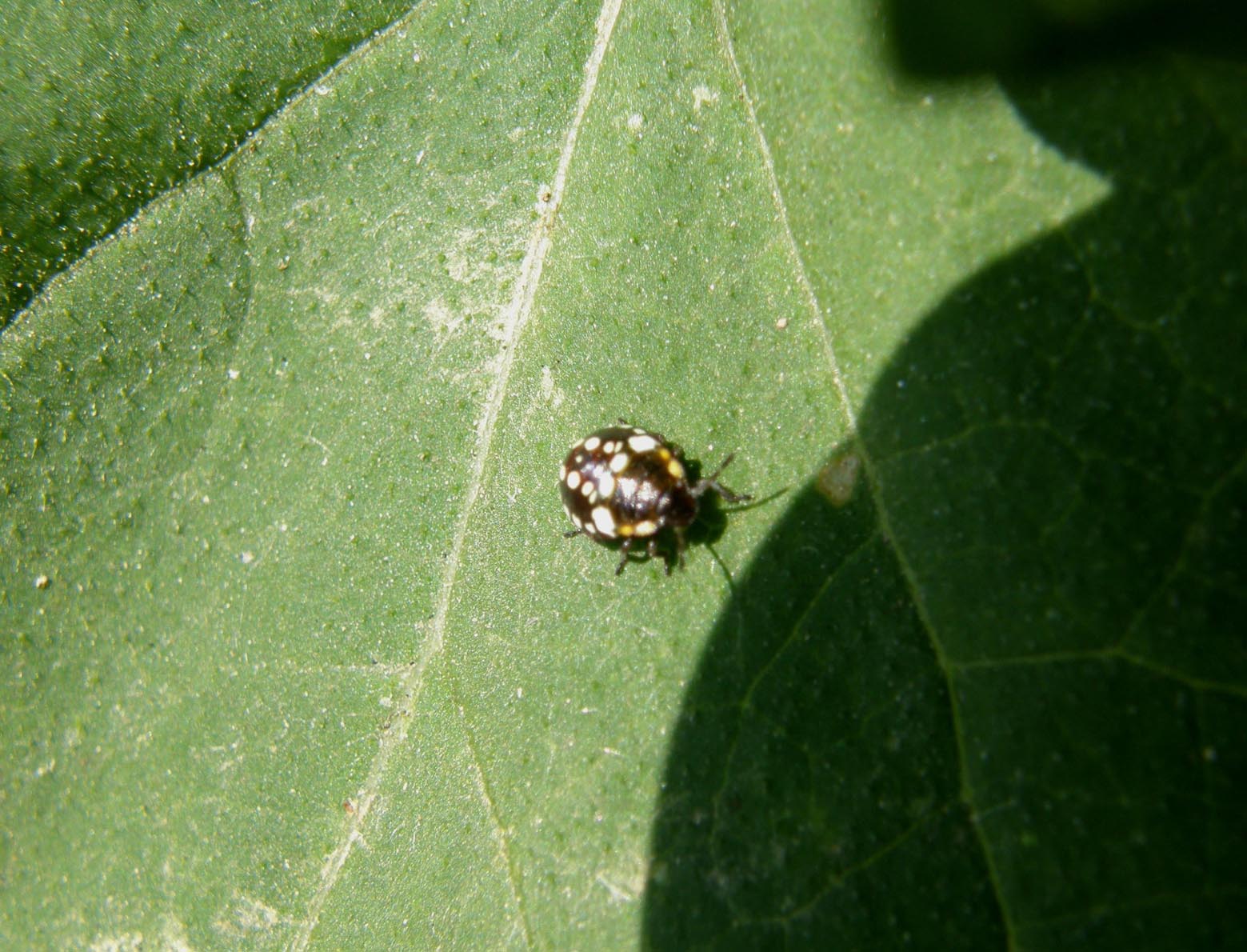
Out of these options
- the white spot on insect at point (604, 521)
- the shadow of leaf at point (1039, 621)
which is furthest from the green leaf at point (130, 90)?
the shadow of leaf at point (1039, 621)

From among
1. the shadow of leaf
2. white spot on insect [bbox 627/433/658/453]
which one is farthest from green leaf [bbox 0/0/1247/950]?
white spot on insect [bbox 627/433/658/453]

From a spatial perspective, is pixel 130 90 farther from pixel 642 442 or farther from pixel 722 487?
pixel 722 487

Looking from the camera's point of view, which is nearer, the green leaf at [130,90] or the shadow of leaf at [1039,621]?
the shadow of leaf at [1039,621]

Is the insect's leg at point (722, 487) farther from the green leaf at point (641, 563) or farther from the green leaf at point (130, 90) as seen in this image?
the green leaf at point (130, 90)

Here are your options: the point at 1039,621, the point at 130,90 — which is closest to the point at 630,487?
the point at 1039,621

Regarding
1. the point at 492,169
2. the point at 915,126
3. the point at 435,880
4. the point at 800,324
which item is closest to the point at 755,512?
the point at 800,324

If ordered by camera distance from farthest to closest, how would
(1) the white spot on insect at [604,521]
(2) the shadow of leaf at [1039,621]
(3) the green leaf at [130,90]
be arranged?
(3) the green leaf at [130,90]
(1) the white spot on insect at [604,521]
(2) the shadow of leaf at [1039,621]

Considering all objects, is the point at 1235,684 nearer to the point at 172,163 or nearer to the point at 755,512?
the point at 755,512

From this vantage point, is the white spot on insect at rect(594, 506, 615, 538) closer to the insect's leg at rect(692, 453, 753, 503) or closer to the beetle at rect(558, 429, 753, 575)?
the beetle at rect(558, 429, 753, 575)
